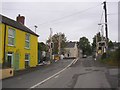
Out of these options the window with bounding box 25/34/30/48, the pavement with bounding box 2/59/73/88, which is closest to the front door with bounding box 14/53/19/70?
the window with bounding box 25/34/30/48

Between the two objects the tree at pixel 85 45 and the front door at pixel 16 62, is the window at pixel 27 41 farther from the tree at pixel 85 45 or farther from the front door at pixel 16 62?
the tree at pixel 85 45

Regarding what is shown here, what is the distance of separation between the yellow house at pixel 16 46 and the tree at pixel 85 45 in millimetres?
113462

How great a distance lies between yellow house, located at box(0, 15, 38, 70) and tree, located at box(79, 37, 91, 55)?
372 ft

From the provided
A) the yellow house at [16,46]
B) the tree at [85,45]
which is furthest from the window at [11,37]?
the tree at [85,45]

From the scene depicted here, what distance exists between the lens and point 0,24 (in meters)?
30.6

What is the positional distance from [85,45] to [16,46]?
415 ft

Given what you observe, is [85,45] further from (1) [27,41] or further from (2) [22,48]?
(2) [22,48]

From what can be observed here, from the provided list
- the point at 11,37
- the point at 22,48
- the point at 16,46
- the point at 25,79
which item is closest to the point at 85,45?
the point at 22,48

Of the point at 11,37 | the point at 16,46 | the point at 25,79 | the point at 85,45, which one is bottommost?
the point at 25,79

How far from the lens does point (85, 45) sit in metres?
160

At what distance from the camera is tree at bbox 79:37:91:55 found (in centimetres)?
15638

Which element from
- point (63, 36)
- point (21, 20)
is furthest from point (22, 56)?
point (63, 36)

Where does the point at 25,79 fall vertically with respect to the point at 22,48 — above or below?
below

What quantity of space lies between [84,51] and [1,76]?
136m
